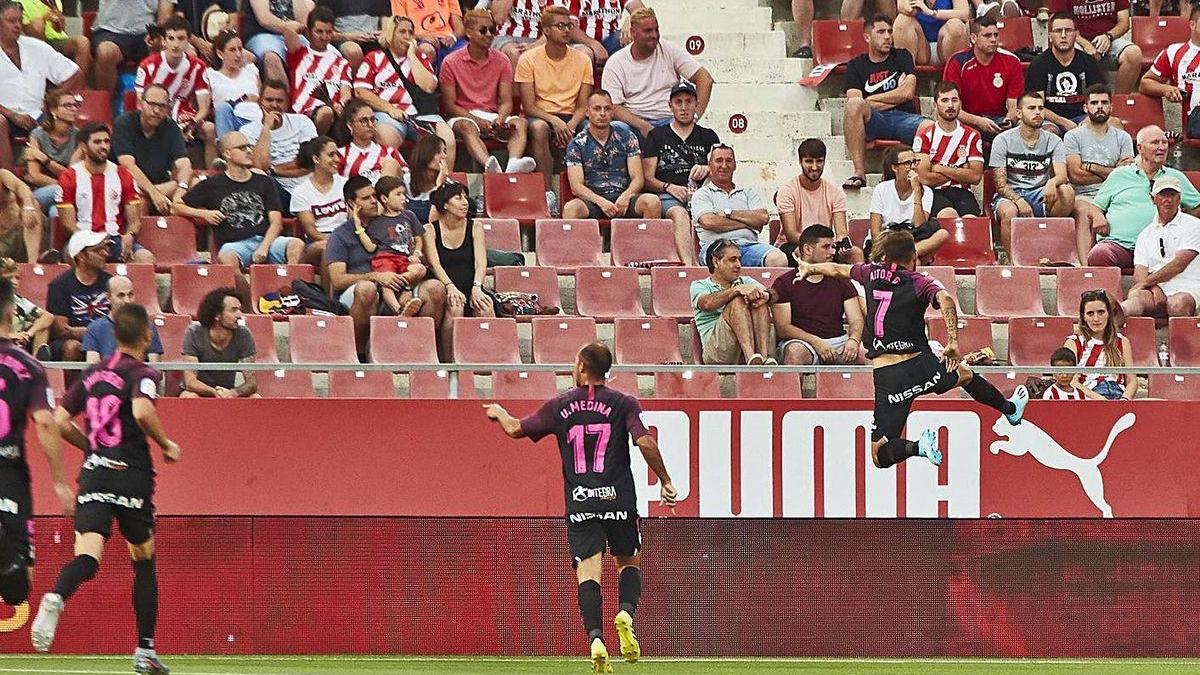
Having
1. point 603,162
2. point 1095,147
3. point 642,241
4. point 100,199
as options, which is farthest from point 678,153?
point 100,199

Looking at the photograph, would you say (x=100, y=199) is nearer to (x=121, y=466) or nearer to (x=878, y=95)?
(x=121, y=466)

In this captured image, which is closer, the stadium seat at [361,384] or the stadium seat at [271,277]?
the stadium seat at [361,384]

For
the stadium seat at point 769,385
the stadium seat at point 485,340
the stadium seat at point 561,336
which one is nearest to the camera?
the stadium seat at point 769,385

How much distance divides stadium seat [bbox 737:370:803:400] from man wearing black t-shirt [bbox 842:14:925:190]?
452cm

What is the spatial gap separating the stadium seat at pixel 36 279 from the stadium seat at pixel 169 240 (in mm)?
1065

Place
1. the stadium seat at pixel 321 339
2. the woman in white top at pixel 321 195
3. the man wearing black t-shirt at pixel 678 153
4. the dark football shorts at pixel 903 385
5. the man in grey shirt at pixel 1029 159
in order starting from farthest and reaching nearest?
1. the man in grey shirt at pixel 1029 159
2. the man wearing black t-shirt at pixel 678 153
3. the woman in white top at pixel 321 195
4. the stadium seat at pixel 321 339
5. the dark football shorts at pixel 903 385

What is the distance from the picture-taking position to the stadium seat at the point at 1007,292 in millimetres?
15016

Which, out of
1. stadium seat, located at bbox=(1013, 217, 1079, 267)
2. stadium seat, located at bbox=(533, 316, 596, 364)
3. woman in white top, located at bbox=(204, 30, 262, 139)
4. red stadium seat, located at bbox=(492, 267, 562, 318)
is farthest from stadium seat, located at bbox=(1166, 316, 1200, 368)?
woman in white top, located at bbox=(204, 30, 262, 139)

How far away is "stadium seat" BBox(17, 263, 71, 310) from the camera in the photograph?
13727mm

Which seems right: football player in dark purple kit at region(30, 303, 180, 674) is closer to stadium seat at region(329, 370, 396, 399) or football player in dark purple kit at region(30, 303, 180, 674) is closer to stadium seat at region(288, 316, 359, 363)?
stadium seat at region(329, 370, 396, 399)

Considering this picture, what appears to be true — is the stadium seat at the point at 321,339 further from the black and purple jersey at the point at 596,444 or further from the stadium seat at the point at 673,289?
the black and purple jersey at the point at 596,444

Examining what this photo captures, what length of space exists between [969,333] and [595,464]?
15.7ft

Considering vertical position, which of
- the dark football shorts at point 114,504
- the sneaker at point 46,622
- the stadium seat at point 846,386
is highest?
the stadium seat at point 846,386

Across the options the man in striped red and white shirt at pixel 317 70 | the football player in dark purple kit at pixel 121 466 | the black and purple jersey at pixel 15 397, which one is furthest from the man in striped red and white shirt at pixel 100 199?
the football player in dark purple kit at pixel 121 466
